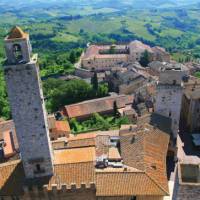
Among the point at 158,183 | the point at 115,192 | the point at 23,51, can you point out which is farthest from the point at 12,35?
the point at 158,183

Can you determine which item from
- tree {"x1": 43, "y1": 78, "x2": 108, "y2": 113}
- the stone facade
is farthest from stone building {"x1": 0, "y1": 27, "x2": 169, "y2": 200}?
tree {"x1": 43, "y1": 78, "x2": 108, "y2": 113}

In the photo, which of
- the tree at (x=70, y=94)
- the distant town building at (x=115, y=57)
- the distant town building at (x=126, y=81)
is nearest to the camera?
the tree at (x=70, y=94)

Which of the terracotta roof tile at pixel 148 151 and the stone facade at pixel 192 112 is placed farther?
the stone facade at pixel 192 112

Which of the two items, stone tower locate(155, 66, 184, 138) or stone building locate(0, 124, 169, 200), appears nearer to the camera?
stone building locate(0, 124, 169, 200)

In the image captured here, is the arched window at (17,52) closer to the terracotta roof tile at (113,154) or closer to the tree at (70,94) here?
the terracotta roof tile at (113,154)

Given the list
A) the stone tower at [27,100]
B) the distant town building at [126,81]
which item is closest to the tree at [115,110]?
the distant town building at [126,81]

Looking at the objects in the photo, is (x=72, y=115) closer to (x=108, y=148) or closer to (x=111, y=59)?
(x=108, y=148)

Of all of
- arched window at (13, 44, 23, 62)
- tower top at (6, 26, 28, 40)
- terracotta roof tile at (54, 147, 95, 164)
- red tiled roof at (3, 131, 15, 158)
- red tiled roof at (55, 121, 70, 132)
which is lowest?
red tiled roof at (55, 121, 70, 132)

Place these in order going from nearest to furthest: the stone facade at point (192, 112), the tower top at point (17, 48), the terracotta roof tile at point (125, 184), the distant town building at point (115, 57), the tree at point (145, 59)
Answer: the tower top at point (17, 48)
the terracotta roof tile at point (125, 184)
the stone facade at point (192, 112)
the tree at point (145, 59)
the distant town building at point (115, 57)

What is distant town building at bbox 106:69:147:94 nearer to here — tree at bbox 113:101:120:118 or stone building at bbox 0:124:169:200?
tree at bbox 113:101:120:118
